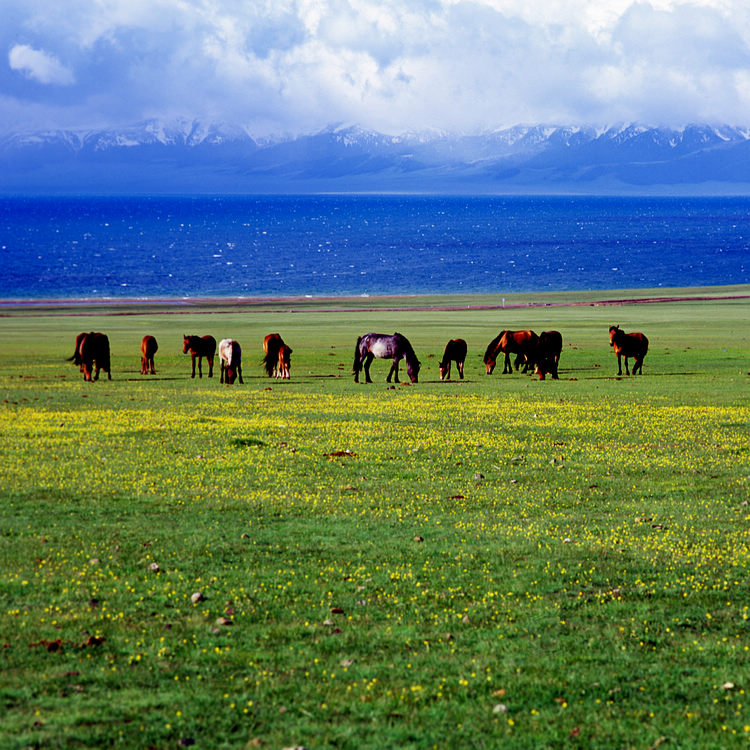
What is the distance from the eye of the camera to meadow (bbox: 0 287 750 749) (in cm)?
959

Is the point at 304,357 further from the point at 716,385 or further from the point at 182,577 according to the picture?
the point at 182,577

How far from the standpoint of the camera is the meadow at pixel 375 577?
31.5 ft

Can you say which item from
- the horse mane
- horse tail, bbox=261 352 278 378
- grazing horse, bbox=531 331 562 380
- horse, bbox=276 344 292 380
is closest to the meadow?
grazing horse, bbox=531 331 562 380

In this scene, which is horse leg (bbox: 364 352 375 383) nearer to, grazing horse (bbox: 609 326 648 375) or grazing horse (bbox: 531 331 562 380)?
grazing horse (bbox: 531 331 562 380)

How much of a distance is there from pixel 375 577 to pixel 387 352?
29027 mm

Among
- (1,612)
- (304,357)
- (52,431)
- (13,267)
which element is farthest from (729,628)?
(13,267)

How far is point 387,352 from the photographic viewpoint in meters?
42.5

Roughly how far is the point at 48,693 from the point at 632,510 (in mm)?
10978

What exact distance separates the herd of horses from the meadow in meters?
11.4

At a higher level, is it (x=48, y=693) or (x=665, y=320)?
(x=665, y=320)

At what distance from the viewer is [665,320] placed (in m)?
82.2

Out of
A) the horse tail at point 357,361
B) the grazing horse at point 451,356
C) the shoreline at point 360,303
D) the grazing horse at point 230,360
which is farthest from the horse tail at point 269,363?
the shoreline at point 360,303

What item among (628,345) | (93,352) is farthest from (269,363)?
(628,345)

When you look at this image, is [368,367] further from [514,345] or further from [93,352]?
[93,352]
